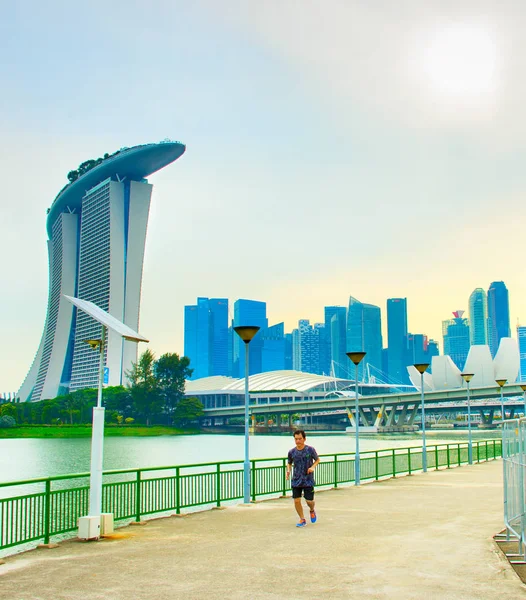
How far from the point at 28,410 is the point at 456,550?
13576 cm

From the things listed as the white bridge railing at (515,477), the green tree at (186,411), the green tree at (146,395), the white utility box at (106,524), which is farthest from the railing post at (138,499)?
the green tree at (186,411)

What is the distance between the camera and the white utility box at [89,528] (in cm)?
1269

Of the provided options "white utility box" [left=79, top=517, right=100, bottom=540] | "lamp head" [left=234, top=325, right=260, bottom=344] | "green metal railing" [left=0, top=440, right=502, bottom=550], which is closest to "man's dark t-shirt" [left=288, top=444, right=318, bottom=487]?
"green metal railing" [left=0, top=440, right=502, bottom=550]

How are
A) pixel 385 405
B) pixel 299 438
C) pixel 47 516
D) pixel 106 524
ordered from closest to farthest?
pixel 47 516 < pixel 106 524 < pixel 299 438 < pixel 385 405

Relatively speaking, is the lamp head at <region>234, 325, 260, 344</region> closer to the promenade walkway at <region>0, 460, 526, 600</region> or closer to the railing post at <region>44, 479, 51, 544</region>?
the promenade walkway at <region>0, 460, 526, 600</region>

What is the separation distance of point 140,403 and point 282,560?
13454cm

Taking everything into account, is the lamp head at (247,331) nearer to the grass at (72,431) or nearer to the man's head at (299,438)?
the man's head at (299,438)

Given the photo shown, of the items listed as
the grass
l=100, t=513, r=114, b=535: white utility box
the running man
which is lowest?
the grass

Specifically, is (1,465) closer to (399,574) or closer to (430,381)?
(399,574)

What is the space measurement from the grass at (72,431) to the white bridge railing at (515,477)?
109 meters

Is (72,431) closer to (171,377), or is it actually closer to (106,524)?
(171,377)

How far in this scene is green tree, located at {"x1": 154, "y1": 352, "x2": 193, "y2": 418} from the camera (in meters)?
146

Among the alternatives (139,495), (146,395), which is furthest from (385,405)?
(139,495)

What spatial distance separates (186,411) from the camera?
143 meters
